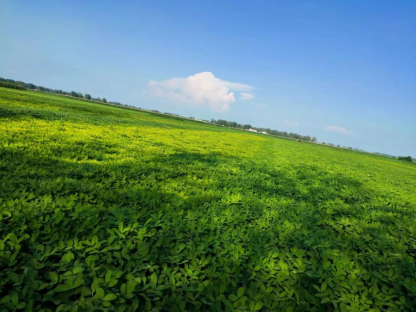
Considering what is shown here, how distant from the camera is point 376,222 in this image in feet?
19.4

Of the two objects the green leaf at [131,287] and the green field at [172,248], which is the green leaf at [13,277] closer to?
the green field at [172,248]

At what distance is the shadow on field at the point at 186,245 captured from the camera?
6.63 ft

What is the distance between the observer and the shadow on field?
6.63 ft

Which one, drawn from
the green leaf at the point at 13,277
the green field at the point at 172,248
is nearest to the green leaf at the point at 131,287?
the green field at the point at 172,248

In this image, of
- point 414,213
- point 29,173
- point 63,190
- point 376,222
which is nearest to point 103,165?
point 29,173

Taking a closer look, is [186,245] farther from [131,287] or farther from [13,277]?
[13,277]

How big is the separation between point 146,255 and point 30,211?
1739 mm

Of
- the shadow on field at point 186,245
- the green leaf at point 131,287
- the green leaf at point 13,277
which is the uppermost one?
the green leaf at point 13,277

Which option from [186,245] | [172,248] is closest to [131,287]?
[172,248]

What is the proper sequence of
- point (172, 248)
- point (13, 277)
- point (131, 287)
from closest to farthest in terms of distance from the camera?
point (13, 277) < point (131, 287) < point (172, 248)

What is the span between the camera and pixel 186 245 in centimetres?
283

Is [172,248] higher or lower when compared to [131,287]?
lower

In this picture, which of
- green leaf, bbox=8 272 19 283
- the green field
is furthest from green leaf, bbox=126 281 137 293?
green leaf, bbox=8 272 19 283

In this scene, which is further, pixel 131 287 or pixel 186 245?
pixel 186 245
